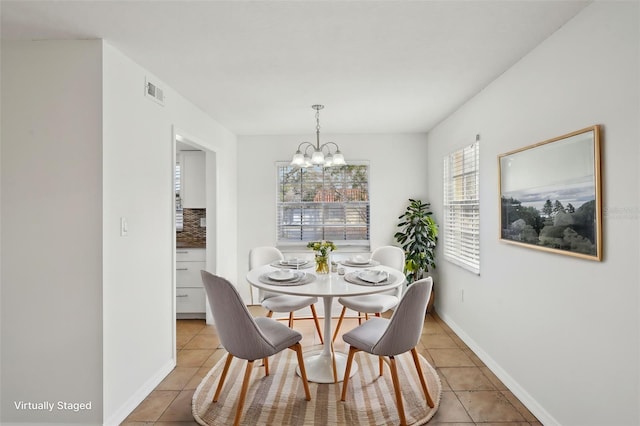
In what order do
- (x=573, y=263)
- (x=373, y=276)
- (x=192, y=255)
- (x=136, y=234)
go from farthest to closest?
(x=192, y=255)
(x=373, y=276)
(x=136, y=234)
(x=573, y=263)

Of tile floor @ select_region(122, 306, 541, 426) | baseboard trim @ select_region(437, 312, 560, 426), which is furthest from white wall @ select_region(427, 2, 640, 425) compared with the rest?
tile floor @ select_region(122, 306, 541, 426)

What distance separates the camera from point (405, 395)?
247 centimetres

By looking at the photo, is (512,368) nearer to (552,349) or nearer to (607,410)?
(552,349)

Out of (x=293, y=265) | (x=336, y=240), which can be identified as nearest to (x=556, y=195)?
(x=293, y=265)

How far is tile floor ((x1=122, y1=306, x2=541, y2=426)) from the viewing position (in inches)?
87.7

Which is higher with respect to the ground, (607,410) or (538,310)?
(538,310)

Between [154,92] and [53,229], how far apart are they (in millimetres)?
1225

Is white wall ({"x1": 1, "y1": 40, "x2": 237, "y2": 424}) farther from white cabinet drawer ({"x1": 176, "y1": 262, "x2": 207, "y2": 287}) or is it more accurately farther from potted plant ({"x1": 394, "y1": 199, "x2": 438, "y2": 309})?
potted plant ({"x1": 394, "y1": 199, "x2": 438, "y2": 309})

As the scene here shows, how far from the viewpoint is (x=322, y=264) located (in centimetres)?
286

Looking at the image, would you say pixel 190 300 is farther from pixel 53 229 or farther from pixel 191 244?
pixel 53 229

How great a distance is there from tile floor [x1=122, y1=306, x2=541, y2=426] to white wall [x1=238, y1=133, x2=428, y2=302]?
1451mm

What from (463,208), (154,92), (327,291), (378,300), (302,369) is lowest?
(302,369)

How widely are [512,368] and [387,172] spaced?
9.36 feet

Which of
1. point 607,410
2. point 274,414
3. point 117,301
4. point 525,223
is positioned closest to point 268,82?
point 117,301
